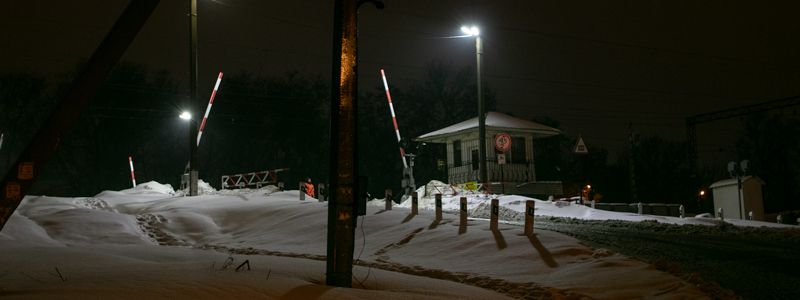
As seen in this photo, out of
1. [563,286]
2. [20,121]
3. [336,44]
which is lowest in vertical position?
[563,286]

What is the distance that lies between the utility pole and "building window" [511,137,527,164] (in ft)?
94.6

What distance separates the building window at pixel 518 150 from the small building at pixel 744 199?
34.5ft

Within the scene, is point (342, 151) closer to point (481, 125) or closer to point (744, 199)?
point (481, 125)

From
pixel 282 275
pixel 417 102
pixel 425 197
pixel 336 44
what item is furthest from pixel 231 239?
pixel 417 102

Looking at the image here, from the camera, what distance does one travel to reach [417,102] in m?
62.1

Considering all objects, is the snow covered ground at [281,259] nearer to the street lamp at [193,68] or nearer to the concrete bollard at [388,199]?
→ the concrete bollard at [388,199]

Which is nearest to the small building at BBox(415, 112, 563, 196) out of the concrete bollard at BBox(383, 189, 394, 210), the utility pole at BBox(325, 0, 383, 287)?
the concrete bollard at BBox(383, 189, 394, 210)

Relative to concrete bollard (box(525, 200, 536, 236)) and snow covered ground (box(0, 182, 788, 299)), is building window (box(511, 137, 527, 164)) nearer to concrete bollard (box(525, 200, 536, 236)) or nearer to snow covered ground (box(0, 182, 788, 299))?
snow covered ground (box(0, 182, 788, 299))

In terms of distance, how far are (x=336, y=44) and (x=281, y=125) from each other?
167 ft

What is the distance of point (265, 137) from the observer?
57.2 m

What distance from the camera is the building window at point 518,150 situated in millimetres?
35969

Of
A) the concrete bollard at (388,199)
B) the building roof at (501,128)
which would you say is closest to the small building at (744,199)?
the building roof at (501,128)

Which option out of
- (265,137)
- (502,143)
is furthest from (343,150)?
(265,137)

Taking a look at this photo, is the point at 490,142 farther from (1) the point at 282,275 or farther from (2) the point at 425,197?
(1) the point at 282,275
